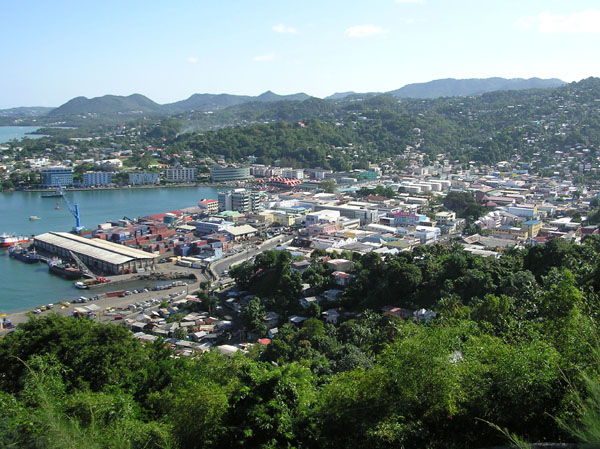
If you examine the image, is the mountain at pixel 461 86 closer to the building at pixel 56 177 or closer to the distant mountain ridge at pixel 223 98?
the distant mountain ridge at pixel 223 98

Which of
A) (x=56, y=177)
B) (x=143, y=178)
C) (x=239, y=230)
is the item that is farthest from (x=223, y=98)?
(x=239, y=230)

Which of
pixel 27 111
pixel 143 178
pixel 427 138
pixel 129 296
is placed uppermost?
pixel 27 111

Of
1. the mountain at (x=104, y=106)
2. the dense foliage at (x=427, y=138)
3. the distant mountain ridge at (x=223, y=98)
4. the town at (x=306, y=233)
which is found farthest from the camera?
the mountain at (x=104, y=106)

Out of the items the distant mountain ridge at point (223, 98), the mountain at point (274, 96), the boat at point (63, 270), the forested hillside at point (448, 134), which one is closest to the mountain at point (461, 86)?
the distant mountain ridge at point (223, 98)

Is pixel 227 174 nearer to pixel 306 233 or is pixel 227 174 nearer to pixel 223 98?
pixel 306 233

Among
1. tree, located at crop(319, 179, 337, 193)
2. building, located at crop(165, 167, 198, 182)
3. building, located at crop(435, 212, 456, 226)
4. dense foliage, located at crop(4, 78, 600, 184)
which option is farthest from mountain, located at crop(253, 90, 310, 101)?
building, located at crop(435, 212, 456, 226)

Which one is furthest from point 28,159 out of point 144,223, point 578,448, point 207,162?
point 578,448
